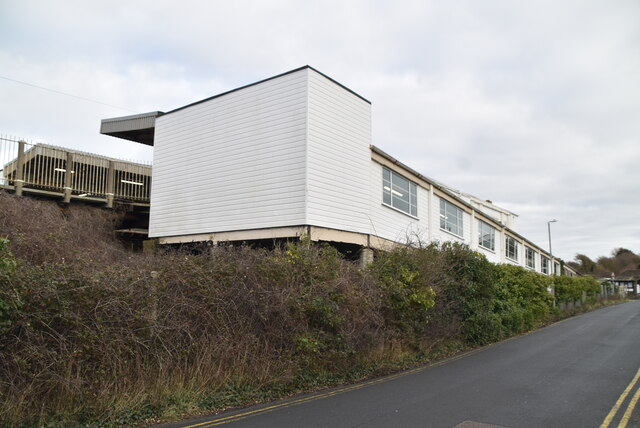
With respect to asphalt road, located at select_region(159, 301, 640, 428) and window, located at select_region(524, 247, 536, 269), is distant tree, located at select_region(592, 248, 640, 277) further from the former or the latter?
asphalt road, located at select_region(159, 301, 640, 428)

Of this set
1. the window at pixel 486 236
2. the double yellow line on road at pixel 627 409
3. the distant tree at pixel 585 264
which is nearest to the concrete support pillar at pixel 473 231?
the window at pixel 486 236

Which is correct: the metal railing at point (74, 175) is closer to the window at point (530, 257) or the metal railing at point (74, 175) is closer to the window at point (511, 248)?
the window at point (511, 248)

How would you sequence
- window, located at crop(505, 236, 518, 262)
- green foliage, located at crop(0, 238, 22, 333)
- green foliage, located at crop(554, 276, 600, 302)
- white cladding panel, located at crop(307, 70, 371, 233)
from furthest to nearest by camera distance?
window, located at crop(505, 236, 518, 262) → green foliage, located at crop(554, 276, 600, 302) → white cladding panel, located at crop(307, 70, 371, 233) → green foliage, located at crop(0, 238, 22, 333)

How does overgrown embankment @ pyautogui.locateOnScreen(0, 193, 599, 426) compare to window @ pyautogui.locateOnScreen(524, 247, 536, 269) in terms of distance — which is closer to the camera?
overgrown embankment @ pyautogui.locateOnScreen(0, 193, 599, 426)

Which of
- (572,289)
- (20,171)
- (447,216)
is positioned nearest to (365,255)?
(447,216)

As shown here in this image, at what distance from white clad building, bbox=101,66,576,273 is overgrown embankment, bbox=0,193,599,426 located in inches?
134

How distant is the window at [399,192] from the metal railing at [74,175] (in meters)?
10.6

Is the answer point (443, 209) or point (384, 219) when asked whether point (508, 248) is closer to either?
point (443, 209)

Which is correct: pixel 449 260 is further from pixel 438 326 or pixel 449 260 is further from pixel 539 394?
pixel 539 394

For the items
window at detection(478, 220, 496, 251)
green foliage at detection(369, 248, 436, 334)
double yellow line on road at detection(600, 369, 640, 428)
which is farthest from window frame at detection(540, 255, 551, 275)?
double yellow line on road at detection(600, 369, 640, 428)

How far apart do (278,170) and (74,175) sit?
9.02 meters

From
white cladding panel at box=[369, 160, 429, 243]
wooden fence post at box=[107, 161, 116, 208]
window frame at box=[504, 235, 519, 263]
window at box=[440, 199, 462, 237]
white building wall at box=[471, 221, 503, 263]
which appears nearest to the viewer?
white cladding panel at box=[369, 160, 429, 243]

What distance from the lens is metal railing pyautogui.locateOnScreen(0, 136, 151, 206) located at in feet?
58.4

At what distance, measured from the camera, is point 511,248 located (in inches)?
1533
